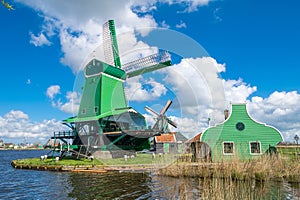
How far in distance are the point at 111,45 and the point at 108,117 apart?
470 inches

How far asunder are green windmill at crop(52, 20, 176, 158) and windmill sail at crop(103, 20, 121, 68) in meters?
2.61

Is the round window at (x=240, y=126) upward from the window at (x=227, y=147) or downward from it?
upward

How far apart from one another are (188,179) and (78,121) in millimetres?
17522

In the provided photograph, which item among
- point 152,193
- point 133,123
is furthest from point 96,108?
point 152,193

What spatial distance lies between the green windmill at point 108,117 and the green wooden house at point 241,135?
864 cm

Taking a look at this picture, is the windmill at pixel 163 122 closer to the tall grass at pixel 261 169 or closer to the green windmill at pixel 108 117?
the green windmill at pixel 108 117

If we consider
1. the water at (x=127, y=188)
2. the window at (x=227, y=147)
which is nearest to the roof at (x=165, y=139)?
the window at (x=227, y=147)

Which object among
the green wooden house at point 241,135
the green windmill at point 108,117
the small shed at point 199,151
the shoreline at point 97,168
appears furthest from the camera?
the green windmill at point 108,117

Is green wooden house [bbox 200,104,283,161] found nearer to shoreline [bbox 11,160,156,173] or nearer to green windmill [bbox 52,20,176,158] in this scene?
shoreline [bbox 11,160,156,173]


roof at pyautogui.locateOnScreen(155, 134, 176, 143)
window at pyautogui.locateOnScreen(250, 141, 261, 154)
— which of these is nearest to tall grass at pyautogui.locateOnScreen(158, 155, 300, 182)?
window at pyautogui.locateOnScreen(250, 141, 261, 154)

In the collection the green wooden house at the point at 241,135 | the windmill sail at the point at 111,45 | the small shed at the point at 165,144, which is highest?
the windmill sail at the point at 111,45

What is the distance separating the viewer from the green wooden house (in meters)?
17.9

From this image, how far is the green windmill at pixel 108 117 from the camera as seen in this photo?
26.1 metres

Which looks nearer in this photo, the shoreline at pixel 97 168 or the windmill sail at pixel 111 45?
the shoreline at pixel 97 168
